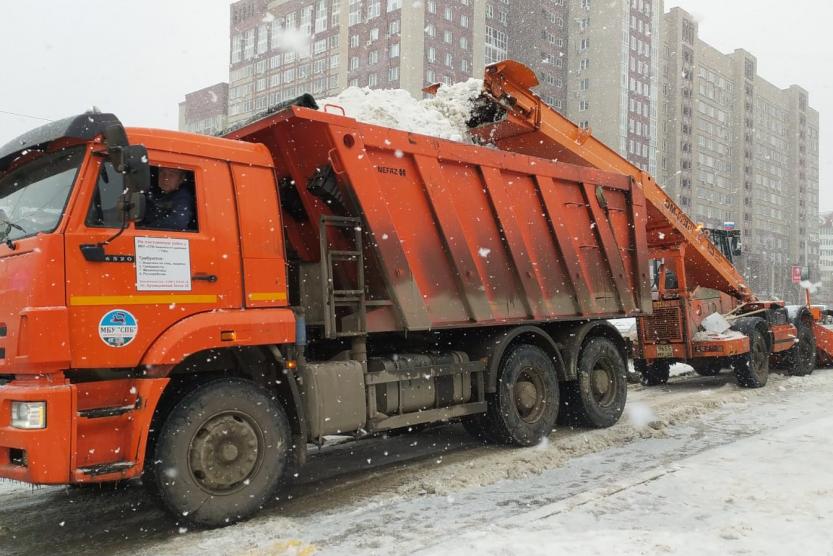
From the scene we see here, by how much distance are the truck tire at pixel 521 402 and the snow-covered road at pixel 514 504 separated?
0.60 ft

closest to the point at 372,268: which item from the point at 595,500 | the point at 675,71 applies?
the point at 595,500

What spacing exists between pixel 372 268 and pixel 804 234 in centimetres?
13374

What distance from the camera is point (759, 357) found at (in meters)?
11.9

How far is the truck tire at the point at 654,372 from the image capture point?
12150 mm

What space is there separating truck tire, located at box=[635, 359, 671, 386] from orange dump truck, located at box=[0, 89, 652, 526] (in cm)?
509

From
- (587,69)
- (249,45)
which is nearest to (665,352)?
(587,69)

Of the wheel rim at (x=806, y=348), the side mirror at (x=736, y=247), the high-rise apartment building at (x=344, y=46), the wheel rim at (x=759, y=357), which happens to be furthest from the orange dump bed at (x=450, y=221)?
the high-rise apartment building at (x=344, y=46)

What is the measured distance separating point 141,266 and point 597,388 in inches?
222

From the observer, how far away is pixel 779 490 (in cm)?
523

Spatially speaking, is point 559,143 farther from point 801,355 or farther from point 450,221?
point 801,355

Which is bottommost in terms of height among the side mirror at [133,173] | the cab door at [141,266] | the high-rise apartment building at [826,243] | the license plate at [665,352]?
the license plate at [665,352]

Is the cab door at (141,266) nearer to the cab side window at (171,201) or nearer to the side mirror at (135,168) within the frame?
the cab side window at (171,201)

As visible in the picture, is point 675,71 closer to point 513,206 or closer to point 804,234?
point 804,234

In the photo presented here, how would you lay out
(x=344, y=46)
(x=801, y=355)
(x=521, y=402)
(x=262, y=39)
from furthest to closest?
(x=262, y=39) → (x=344, y=46) → (x=801, y=355) → (x=521, y=402)
